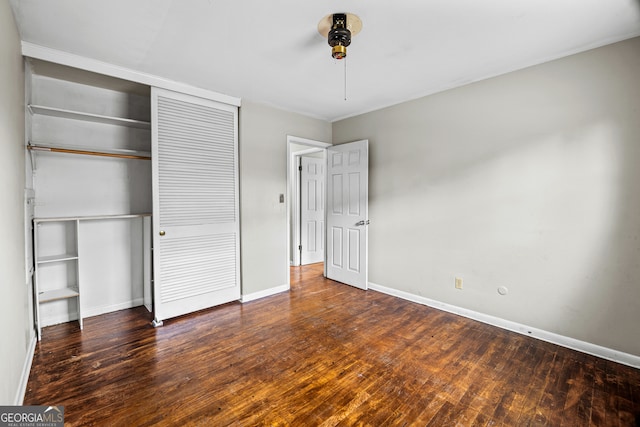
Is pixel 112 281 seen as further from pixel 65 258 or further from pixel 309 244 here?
pixel 309 244

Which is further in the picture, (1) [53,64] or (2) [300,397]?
(1) [53,64]

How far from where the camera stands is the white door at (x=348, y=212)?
3.97 metres

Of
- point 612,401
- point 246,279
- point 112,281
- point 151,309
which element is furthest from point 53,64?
point 612,401

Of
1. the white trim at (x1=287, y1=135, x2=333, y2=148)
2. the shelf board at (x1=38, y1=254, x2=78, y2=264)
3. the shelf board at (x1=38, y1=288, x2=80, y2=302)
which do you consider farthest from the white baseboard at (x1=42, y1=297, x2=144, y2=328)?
the white trim at (x1=287, y1=135, x2=333, y2=148)

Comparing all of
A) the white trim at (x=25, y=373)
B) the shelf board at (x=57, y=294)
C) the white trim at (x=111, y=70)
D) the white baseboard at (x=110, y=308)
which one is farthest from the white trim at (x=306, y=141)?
the white trim at (x=25, y=373)

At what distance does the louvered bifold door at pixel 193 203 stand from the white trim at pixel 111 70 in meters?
0.07

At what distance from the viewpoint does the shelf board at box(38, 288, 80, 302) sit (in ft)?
8.59

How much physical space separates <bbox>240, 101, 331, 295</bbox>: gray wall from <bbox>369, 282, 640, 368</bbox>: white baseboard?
1.71m

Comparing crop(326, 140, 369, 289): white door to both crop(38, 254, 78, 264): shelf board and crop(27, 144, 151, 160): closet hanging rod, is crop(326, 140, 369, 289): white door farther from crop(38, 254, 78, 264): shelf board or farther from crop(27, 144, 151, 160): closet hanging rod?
crop(38, 254, 78, 264): shelf board

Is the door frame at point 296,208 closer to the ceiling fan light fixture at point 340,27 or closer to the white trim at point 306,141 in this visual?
the white trim at point 306,141

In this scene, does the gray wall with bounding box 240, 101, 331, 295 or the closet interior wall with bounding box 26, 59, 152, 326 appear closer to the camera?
the closet interior wall with bounding box 26, 59, 152, 326

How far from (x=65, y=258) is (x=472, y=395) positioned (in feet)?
11.6

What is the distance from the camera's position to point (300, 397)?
1874 mm

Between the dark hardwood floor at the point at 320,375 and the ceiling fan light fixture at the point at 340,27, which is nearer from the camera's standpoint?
the dark hardwood floor at the point at 320,375
